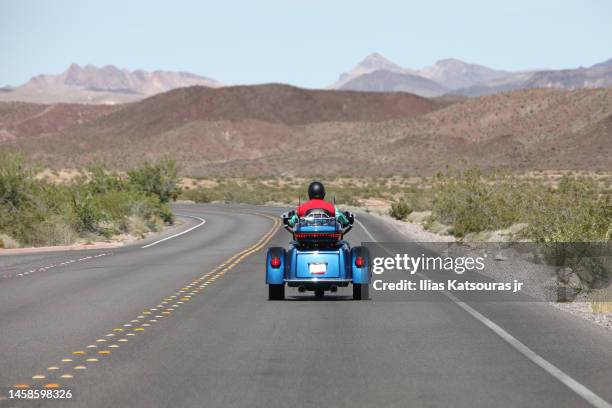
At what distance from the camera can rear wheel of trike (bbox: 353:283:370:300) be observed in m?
16.1

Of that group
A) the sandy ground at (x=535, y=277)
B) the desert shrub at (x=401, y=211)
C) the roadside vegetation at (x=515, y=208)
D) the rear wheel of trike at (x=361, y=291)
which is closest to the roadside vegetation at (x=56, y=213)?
the roadside vegetation at (x=515, y=208)

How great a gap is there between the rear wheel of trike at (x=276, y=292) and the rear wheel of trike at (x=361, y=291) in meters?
1.22

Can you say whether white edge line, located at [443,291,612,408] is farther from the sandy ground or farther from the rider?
the rider

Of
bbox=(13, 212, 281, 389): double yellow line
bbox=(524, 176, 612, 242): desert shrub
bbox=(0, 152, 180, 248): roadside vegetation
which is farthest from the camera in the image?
bbox=(0, 152, 180, 248): roadside vegetation

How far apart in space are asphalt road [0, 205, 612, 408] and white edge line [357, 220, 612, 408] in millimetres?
19

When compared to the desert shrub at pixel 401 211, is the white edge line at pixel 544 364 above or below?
above

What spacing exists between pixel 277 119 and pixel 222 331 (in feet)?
592

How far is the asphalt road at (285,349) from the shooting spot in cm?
852

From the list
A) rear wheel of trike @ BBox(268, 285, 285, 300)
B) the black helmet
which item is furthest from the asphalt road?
the black helmet

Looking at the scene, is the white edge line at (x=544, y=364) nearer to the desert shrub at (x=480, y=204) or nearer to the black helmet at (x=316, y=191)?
the black helmet at (x=316, y=191)

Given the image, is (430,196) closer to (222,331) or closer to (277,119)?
(222,331)

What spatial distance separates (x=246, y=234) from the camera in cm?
4122

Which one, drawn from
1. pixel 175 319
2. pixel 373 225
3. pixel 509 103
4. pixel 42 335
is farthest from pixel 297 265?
pixel 509 103

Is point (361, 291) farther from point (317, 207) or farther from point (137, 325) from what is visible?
point (137, 325)
